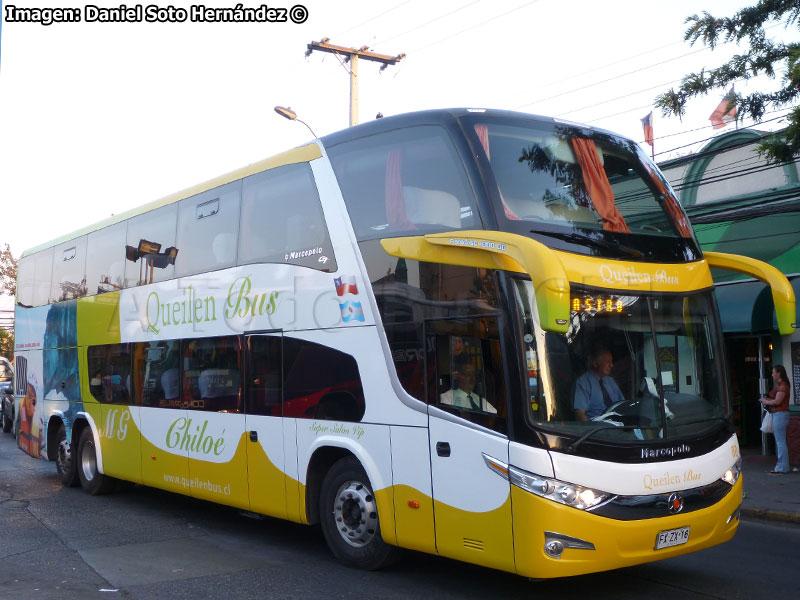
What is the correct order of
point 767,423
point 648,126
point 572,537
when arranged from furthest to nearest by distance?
point 648,126
point 767,423
point 572,537

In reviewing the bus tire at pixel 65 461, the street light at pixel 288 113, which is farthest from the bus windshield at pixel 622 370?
the street light at pixel 288 113

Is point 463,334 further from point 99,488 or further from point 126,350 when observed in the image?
point 99,488

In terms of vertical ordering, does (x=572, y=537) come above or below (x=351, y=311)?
below

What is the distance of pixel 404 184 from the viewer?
7.51 metres

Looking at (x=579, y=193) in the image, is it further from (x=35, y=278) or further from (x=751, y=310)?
(x=35, y=278)

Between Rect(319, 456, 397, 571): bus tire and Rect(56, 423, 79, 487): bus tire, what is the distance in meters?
7.05

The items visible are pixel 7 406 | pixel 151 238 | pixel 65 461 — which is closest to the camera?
pixel 151 238

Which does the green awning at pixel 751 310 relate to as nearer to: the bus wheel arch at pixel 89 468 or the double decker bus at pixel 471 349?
the double decker bus at pixel 471 349

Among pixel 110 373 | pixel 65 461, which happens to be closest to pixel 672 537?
pixel 110 373

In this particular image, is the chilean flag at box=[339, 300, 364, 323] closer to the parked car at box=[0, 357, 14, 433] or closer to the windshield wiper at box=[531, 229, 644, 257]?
the windshield wiper at box=[531, 229, 644, 257]

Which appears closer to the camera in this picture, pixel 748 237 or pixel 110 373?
pixel 110 373

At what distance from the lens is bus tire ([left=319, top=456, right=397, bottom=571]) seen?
25.2ft

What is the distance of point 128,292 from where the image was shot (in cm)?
1207

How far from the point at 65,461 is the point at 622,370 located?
10576 millimetres
